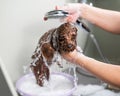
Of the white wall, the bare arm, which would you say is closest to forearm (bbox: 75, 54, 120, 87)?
the bare arm

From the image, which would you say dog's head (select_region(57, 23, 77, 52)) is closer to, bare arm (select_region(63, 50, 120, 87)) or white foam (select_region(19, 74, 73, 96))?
bare arm (select_region(63, 50, 120, 87))

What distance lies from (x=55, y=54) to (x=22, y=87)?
0.26 meters

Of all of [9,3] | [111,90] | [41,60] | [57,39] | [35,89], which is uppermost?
[9,3]

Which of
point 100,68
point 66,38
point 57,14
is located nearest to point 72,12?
point 57,14

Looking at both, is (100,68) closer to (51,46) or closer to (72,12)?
(51,46)

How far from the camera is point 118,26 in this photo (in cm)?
128

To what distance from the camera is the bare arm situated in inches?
34.8

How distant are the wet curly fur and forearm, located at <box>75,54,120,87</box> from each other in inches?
2.4

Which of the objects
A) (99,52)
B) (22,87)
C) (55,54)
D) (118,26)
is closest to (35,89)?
(22,87)

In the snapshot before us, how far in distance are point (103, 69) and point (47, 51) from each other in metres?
0.27

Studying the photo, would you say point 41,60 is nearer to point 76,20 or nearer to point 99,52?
point 76,20

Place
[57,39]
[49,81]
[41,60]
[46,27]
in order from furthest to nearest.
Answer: [46,27] < [49,81] < [41,60] < [57,39]

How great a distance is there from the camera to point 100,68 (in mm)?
913

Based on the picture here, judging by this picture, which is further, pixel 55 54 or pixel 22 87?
pixel 22 87
